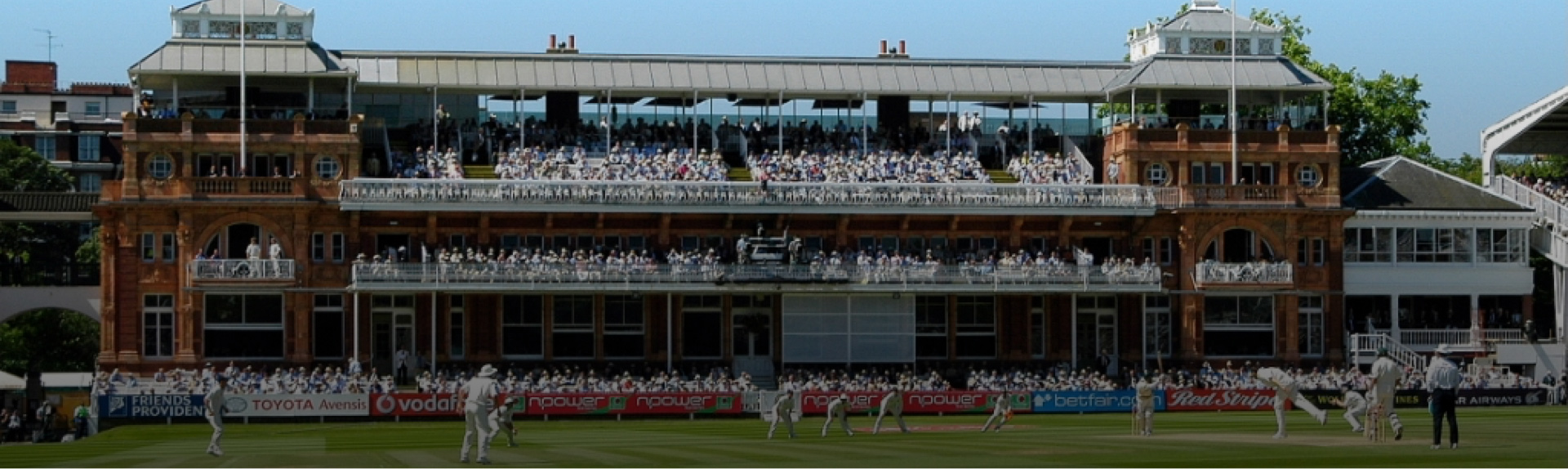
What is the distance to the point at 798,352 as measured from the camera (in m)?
65.4

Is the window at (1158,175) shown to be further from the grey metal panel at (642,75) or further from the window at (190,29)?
the window at (190,29)

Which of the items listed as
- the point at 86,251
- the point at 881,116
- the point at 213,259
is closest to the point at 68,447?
the point at 213,259

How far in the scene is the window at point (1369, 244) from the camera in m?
69.8

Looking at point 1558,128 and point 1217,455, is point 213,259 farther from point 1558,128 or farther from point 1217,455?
point 1558,128

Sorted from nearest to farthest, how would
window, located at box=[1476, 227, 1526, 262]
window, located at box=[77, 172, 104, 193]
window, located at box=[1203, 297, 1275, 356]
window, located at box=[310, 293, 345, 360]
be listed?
window, located at box=[310, 293, 345, 360]
window, located at box=[1203, 297, 1275, 356]
window, located at box=[1476, 227, 1526, 262]
window, located at box=[77, 172, 104, 193]

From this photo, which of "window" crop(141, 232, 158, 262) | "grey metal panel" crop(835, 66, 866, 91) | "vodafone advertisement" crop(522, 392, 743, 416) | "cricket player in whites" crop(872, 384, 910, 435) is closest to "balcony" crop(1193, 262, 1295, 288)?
"grey metal panel" crop(835, 66, 866, 91)

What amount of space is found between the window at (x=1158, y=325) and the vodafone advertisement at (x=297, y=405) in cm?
2401

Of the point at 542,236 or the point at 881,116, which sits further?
the point at 881,116

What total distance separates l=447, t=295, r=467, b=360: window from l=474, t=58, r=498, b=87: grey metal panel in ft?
22.8

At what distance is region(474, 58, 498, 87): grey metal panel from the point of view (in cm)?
6800

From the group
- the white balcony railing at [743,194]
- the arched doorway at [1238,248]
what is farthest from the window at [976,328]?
the arched doorway at [1238,248]

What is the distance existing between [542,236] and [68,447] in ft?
74.8

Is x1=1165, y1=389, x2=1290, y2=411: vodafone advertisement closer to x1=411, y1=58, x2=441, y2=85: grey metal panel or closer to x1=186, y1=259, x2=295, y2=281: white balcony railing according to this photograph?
x1=411, y1=58, x2=441, y2=85: grey metal panel

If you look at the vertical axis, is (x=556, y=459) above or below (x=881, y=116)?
below
